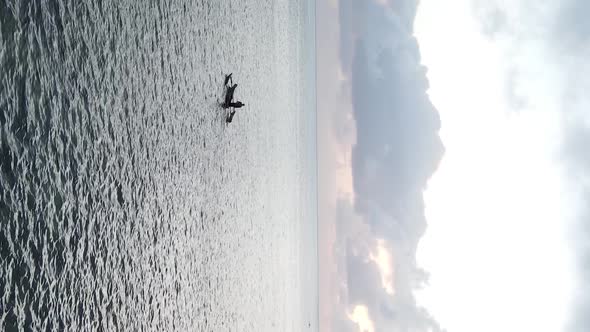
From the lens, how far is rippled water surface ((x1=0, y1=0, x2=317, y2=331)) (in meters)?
2.88

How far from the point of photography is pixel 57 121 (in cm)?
330

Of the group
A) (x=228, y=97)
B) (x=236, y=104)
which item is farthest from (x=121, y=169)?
(x=228, y=97)

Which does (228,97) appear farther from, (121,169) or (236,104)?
(121,169)

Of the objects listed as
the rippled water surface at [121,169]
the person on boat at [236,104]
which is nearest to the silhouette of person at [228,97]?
the person on boat at [236,104]

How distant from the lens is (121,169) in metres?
4.42

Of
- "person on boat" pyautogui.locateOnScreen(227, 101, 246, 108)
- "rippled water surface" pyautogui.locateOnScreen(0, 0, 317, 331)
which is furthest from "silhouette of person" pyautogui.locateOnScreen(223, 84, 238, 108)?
"rippled water surface" pyautogui.locateOnScreen(0, 0, 317, 331)

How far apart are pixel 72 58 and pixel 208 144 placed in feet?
13.5

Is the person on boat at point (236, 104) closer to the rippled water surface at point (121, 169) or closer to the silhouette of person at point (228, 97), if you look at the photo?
the silhouette of person at point (228, 97)

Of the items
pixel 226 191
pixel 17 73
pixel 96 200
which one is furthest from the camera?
pixel 226 191

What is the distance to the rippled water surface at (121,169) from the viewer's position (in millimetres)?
2883

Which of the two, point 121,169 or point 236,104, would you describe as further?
point 236,104

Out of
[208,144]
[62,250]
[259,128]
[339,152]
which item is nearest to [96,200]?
[62,250]

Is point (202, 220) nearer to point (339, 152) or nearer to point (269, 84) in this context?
point (269, 84)

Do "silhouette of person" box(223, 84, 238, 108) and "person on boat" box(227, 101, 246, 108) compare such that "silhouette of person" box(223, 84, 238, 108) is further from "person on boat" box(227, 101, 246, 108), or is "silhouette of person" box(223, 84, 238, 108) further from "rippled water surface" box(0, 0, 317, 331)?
"rippled water surface" box(0, 0, 317, 331)
